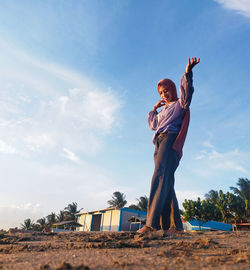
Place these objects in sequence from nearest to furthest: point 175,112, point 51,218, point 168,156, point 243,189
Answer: point 168,156, point 175,112, point 243,189, point 51,218

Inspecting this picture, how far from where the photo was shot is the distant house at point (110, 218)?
24.7m

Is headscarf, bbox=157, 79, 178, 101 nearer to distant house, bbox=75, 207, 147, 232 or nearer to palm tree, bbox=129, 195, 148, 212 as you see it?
distant house, bbox=75, 207, 147, 232

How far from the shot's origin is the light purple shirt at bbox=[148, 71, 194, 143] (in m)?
7.22

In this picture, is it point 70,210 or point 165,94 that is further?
point 70,210

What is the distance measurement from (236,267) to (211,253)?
1064 mm

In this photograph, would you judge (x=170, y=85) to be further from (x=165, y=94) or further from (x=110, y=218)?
(x=110, y=218)

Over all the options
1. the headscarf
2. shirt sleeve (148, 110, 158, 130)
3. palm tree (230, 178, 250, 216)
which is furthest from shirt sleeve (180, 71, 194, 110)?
palm tree (230, 178, 250, 216)

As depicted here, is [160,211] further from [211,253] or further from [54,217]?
[54,217]

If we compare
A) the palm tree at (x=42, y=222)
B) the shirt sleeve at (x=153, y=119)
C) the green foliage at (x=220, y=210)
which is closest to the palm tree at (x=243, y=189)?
the green foliage at (x=220, y=210)

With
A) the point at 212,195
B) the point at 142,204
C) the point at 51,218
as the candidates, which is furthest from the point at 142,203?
the point at 51,218

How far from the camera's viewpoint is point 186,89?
23.7 feet

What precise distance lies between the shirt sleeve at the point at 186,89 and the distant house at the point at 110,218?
19.5 metres

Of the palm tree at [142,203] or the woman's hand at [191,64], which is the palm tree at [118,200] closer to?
the palm tree at [142,203]

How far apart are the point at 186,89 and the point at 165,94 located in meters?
1.30
